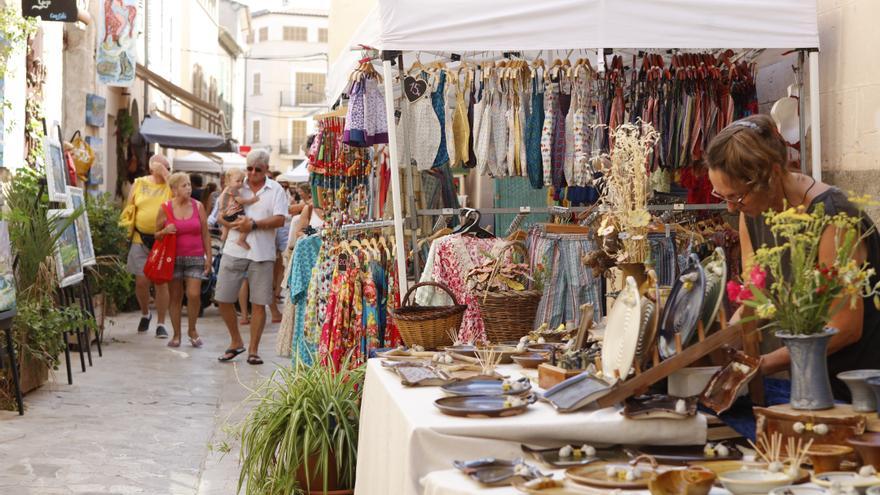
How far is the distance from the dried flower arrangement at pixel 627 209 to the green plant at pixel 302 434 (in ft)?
5.05

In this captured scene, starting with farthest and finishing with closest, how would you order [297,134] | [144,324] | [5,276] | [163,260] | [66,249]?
[297,134], [144,324], [163,260], [66,249], [5,276]

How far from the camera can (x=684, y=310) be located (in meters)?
3.01

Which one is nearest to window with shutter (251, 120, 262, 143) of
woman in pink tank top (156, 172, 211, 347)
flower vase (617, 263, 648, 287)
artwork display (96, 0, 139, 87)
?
artwork display (96, 0, 139, 87)

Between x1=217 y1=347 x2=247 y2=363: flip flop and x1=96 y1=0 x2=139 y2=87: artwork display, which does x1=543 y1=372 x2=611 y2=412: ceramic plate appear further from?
x1=96 y1=0 x2=139 y2=87: artwork display

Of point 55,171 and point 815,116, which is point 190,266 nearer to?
point 55,171

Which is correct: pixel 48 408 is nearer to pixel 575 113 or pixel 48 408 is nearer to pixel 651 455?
pixel 575 113

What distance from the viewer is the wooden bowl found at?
2324mm

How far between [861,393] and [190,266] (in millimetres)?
8575

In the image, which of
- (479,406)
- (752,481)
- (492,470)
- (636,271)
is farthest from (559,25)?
(752,481)

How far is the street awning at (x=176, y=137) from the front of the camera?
1770 centimetres

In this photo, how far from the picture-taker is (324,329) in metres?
6.38

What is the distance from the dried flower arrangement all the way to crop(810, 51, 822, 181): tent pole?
2.28 m

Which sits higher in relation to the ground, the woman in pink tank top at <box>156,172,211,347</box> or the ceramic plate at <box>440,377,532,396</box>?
the woman in pink tank top at <box>156,172,211,347</box>

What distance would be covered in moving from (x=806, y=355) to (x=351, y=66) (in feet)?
16.3
